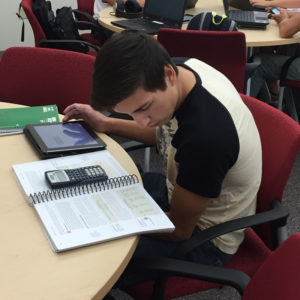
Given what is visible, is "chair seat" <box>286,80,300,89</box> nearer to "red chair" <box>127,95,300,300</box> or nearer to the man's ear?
"red chair" <box>127,95,300,300</box>

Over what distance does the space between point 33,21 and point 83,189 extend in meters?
1.96

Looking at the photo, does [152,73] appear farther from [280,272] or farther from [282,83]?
[282,83]

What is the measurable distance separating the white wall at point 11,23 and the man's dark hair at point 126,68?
4.05 m

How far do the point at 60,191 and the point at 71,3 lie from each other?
425cm

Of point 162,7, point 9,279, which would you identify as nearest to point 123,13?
point 162,7

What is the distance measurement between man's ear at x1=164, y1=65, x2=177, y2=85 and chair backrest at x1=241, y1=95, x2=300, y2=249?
394mm

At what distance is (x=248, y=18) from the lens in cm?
286

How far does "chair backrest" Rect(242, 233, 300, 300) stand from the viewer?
2.44ft

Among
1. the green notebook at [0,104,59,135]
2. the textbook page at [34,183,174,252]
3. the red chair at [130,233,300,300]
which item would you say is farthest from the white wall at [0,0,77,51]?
the red chair at [130,233,300,300]

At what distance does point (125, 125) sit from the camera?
5.05 feet

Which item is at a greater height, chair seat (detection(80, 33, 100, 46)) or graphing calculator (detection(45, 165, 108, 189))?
graphing calculator (detection(45, 165, 108, 189))

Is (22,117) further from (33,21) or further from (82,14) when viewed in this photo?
(82,14)

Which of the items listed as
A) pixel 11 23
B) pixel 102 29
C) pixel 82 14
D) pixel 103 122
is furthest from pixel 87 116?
pixel 11 23

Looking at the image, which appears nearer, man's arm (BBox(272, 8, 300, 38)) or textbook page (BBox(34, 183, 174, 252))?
textbook page (BBox(34, 183, 174, 252))
